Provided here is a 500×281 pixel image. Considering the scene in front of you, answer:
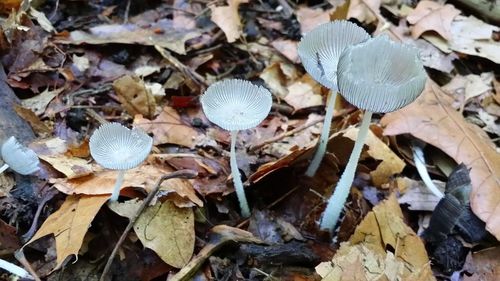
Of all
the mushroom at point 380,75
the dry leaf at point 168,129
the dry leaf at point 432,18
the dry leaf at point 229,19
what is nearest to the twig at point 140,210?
the dry leaf at point 168,129

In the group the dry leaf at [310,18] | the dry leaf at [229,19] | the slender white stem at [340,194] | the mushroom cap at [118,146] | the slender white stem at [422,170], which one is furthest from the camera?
the dry leaf at [310,18]

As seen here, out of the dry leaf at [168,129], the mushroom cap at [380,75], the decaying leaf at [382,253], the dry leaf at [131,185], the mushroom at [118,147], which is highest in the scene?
the mushroom cap at [380,75]

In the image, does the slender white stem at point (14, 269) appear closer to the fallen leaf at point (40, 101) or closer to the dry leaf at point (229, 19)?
Result: the fallen leaf at point (40, 101)

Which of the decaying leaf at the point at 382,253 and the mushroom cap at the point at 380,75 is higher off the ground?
the mushroom cap at the point at 380,75

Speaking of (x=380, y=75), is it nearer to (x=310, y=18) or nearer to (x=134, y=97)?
(x=134, y=97)

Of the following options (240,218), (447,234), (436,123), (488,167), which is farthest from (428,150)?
(240,218)

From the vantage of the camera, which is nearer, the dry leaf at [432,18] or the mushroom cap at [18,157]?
the mushroom cap at [18,157]

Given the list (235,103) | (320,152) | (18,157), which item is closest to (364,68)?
(235,103)

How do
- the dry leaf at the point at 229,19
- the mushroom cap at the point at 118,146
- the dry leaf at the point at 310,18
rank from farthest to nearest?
the dry leaf at the point at 310,18 → the dry leaf at the point at 229,19 → the mushroom cap at the point at 118,146
